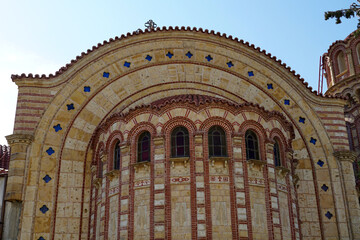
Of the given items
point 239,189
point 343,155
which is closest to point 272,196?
point 239,189

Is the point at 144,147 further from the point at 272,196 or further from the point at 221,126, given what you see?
the point at 272,196

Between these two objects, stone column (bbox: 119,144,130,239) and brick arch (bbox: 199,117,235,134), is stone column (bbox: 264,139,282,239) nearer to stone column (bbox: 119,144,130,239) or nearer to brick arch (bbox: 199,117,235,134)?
brick arch (bbox: 199,117,235,134)


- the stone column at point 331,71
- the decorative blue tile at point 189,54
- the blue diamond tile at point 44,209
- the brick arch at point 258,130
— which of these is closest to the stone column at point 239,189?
the brick arch at point 258,130

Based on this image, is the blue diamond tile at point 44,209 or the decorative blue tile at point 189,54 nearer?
the blue diamond tile at point 44,209

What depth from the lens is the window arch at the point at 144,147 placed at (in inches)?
771

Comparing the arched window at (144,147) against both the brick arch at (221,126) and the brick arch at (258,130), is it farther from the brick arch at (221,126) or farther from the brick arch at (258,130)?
the brick arch at (258,130)

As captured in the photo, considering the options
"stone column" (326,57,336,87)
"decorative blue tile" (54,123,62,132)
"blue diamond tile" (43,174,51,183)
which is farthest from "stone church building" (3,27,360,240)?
"stone column" (326,57,336,87)

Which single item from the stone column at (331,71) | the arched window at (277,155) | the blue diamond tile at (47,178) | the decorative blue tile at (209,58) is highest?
the stone column at (331,71)

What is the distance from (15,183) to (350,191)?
16240 millimetres

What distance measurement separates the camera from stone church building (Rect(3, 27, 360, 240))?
18.5 m

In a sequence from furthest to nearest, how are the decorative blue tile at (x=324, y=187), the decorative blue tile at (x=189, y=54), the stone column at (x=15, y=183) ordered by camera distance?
the decorative blue tile at (x=189, y=54), the decorative blue tile at (x=324, y=187), the stone column at (x=15, y=183)

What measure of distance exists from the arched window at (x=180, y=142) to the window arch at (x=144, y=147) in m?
1.08

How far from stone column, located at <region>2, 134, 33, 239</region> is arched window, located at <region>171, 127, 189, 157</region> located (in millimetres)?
7021

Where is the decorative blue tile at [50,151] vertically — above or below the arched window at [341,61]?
below
